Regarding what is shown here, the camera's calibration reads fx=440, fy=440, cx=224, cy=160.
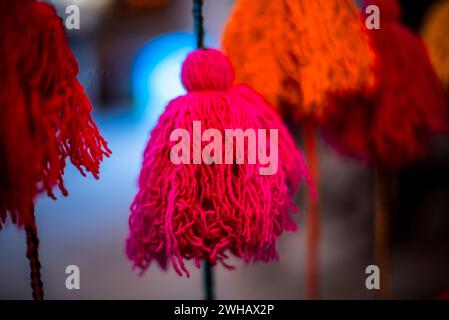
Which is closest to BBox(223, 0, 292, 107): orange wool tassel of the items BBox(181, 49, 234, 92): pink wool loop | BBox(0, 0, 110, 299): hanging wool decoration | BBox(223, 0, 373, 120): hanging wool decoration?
BBox(223, 0, 373, 120): hanging wool decoration

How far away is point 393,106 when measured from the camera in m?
0.65

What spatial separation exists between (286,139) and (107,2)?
136 cm

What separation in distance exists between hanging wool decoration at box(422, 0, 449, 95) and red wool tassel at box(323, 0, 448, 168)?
124 millimetres

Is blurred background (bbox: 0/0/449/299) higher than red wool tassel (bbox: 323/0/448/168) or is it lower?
lower

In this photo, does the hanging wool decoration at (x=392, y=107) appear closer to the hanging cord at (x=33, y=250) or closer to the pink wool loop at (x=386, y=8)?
the pink wool loop at (x=386, y=8)

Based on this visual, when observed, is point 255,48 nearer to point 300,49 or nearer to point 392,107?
point 300,49

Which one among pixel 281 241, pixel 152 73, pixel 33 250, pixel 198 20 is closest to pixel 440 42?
pixel 198 20

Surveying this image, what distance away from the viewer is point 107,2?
65.1 inches

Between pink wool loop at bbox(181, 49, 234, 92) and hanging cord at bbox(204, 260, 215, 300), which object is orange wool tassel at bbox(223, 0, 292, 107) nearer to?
pink wool loop at bbox(181, 49, 234, 92)

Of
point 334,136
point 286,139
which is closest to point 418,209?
point 334,136

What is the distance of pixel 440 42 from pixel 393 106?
24cm

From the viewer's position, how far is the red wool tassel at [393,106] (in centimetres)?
63

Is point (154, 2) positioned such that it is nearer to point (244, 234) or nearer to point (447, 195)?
point (447, 195)

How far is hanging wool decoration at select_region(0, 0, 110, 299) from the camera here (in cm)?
42
